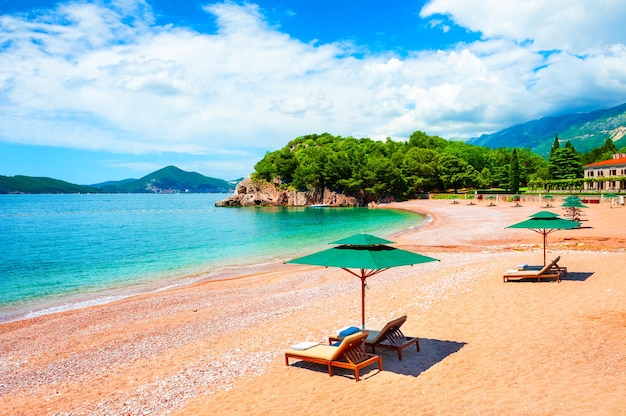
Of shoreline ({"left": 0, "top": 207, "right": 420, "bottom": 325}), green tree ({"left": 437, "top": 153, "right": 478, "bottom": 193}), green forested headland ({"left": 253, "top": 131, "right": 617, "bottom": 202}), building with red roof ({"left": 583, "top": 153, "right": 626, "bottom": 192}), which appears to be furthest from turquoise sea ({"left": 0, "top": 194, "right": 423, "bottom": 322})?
green tree ({"left": 437, "top": 153, "right": 478, "bottom": 193})

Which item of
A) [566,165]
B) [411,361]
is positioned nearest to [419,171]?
[566,165]

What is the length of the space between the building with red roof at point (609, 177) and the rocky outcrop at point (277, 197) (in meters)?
49.9

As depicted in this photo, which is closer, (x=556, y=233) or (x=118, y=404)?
(x=118, y=404)

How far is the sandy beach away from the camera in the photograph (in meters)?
→ 7.88

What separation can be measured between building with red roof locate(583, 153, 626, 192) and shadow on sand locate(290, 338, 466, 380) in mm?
86242

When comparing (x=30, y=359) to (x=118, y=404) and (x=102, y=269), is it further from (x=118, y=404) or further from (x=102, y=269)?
(x=102, y=269)

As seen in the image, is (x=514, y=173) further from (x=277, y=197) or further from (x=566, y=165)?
(x=277, y=197)

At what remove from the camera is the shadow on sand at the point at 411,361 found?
9.23 meters

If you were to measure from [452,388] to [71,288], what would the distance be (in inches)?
904

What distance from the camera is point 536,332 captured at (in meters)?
11.0

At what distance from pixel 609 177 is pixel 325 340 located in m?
89.2

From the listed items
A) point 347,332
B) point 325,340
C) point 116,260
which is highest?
point 347,332

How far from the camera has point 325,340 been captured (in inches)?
460

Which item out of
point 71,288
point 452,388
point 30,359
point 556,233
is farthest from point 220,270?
point 556,233
